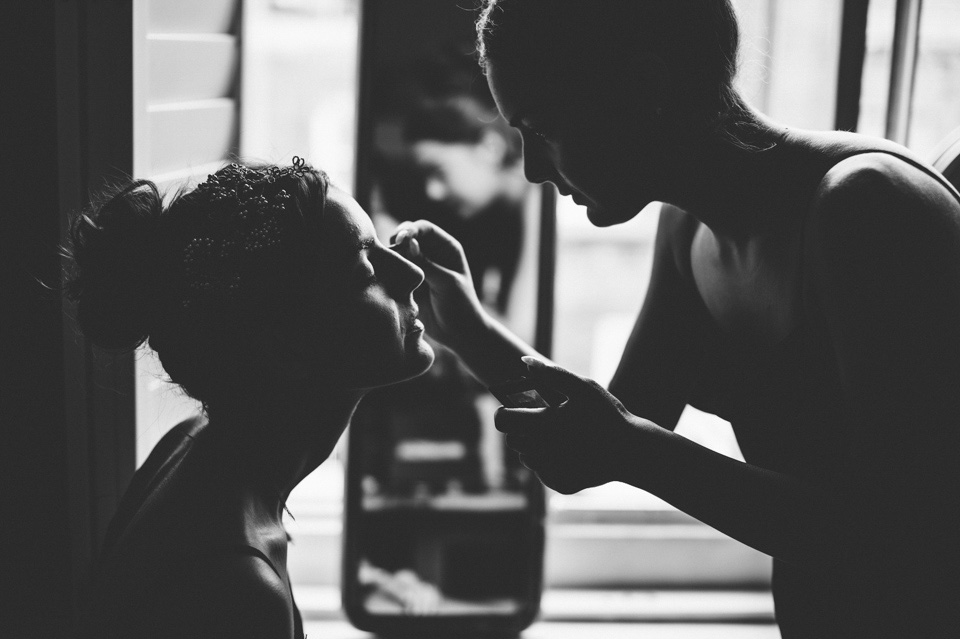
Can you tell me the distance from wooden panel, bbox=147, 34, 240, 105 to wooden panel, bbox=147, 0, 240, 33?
2 cm

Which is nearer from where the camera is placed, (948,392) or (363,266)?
(948,392)

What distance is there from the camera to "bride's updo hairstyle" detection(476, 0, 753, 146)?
1.10m

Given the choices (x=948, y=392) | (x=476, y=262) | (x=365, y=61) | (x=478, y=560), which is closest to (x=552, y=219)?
(x=476, y=262)

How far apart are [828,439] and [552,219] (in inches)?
48.4

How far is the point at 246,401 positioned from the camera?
47.9 inches

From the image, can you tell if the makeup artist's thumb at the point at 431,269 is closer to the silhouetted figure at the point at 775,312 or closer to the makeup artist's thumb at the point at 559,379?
the silhouetted figure at the point at 775,312

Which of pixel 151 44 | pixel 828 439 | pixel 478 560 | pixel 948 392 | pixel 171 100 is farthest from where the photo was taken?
pixel 478 560

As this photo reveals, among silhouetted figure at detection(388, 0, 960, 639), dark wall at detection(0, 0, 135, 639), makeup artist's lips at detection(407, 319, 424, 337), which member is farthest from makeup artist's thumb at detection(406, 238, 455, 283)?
dark wall at detection(0, 0, 135, 639)

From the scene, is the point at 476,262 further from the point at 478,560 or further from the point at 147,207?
the point at 147,207

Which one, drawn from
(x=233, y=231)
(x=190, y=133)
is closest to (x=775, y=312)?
(x=233, y=231)

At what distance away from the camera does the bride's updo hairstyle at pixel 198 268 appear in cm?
112

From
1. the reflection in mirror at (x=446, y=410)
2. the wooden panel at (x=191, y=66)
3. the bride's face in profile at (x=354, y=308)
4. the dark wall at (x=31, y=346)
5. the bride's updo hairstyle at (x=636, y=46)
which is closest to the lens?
the bride's updo hairstyle at (x=636, y=46)

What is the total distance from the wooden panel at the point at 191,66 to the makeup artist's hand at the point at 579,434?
115 cm

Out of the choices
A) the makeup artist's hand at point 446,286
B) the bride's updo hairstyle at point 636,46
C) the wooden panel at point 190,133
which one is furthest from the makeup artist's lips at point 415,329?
the wooden panel at point 190,133
